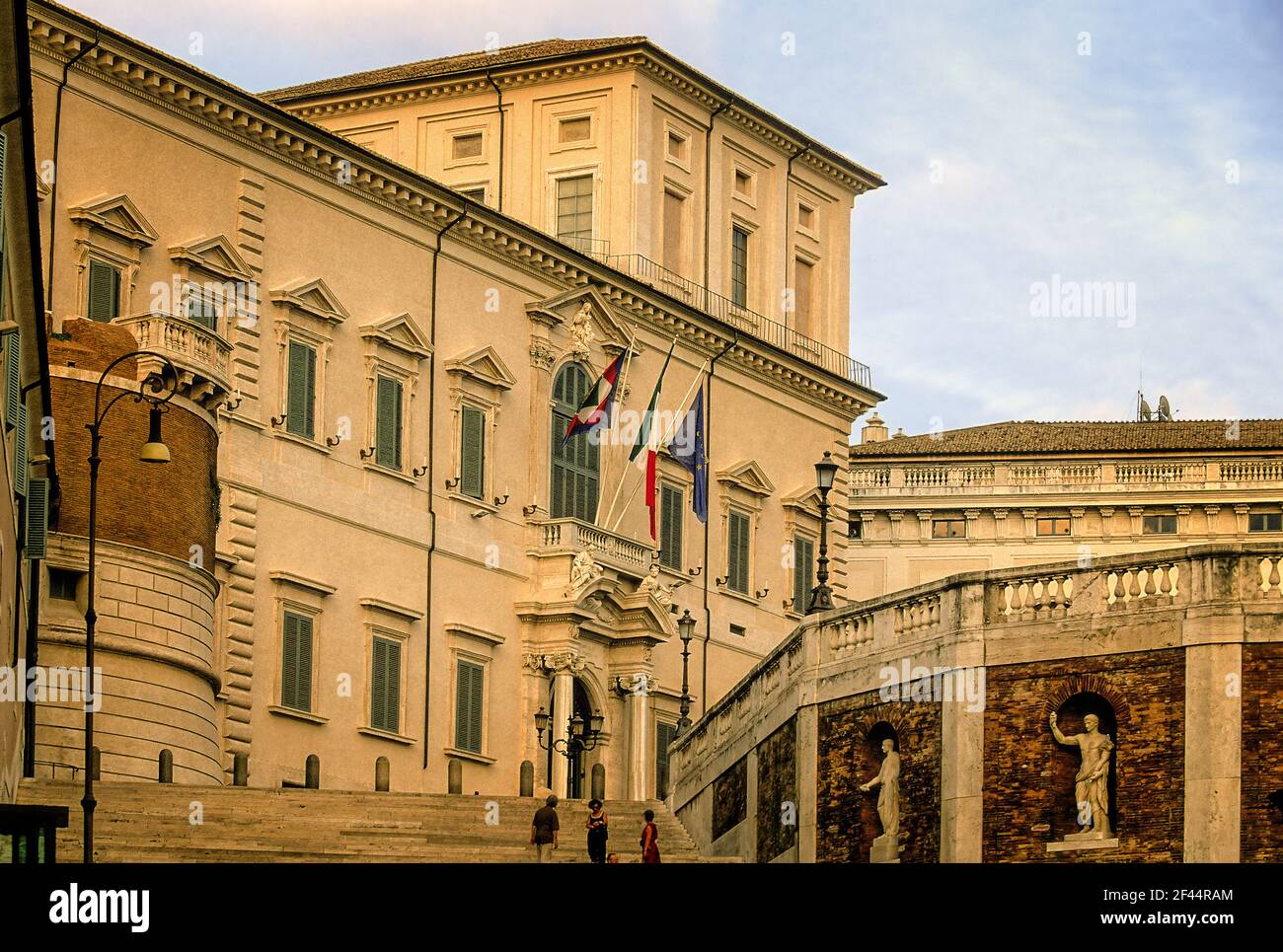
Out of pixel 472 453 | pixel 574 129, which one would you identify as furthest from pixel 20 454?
pixel 574 129

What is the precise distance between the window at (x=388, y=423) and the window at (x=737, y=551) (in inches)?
511

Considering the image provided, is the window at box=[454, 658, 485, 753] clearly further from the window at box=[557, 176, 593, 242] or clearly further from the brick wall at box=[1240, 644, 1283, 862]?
the brick wall at box=[1240, 644, 1283, 862]

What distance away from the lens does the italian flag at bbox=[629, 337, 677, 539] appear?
2643 inches

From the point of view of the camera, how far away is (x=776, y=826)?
4362cm

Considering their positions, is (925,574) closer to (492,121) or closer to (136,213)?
(492,121)

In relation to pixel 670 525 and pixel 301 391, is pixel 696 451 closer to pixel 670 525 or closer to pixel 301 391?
pixel 670 525

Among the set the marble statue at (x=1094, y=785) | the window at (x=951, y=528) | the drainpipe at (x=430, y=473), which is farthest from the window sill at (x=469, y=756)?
the window at (x=951, y=528)

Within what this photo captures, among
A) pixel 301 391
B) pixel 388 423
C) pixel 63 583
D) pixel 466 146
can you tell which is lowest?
pixel 63 583

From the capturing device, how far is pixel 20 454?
38.5 meters

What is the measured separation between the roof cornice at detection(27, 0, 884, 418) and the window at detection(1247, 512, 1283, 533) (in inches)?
800

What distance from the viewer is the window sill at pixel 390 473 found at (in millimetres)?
60844

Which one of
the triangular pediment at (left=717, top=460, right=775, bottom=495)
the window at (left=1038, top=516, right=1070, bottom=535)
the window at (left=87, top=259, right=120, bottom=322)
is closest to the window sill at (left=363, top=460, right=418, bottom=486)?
the window at (left=87, top=259, right=120, bottom=322)

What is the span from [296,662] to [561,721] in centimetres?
894
